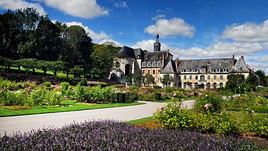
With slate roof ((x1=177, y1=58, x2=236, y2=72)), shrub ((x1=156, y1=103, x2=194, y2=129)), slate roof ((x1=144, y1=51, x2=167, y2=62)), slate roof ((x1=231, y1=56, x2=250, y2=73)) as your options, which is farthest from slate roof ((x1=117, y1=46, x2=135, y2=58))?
shrub ((x1=156, y1=103, x2=194, y2=129))

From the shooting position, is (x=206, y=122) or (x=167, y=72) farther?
(x=167, y=72)

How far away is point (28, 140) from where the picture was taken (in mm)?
4879

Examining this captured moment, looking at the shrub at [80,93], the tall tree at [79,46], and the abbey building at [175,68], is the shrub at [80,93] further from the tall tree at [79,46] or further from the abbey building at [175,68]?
the abbey building at [175,68]

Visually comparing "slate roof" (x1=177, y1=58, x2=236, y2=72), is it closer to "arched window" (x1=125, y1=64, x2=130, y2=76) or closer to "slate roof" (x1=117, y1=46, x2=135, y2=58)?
"arched window" (x1=125, y1=64, x2=130, y2=76)

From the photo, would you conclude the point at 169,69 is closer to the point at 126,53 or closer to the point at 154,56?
the point at 154,56

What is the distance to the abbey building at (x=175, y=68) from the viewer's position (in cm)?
6562

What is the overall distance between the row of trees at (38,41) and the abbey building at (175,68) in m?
14.3

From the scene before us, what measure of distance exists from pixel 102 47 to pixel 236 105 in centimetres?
6748

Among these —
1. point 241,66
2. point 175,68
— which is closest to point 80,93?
point 241,66

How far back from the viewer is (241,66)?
203ft

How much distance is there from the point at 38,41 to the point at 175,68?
3800 cm

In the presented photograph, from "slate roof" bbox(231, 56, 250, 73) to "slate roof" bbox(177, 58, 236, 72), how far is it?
5.18 ft

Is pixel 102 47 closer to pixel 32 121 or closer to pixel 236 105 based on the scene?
pixel 236 105

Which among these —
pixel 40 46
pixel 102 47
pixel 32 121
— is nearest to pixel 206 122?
pixel 32 121
